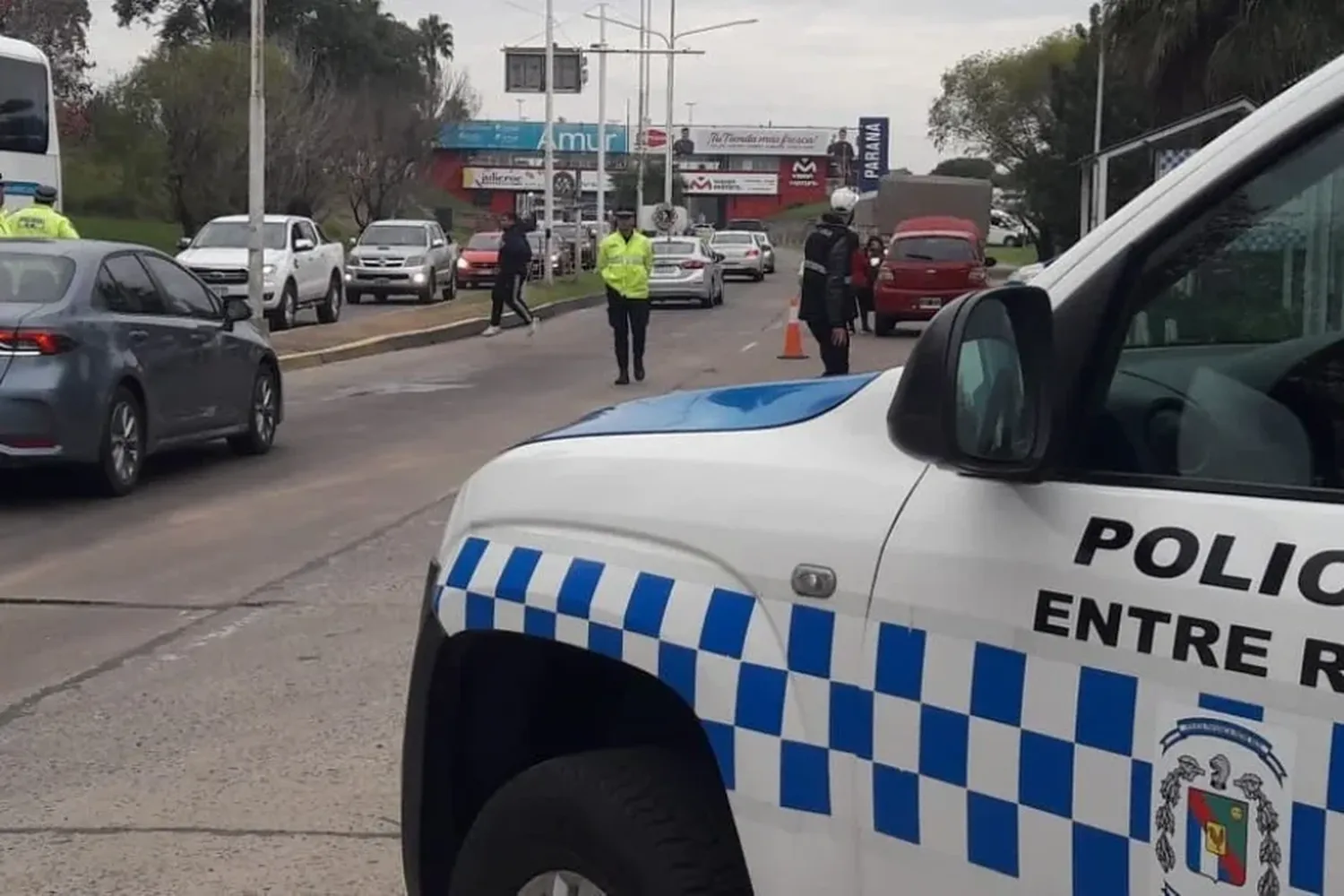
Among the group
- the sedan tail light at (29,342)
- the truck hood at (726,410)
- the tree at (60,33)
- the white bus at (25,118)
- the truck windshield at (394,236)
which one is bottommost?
the sedan tail light at (29,342)

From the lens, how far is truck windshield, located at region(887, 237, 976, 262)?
27.8m

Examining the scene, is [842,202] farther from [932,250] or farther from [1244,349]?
[1244,349]

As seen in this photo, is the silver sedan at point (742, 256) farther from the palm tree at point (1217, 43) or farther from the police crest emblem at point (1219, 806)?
the police crest emblem at point (1219, 806)

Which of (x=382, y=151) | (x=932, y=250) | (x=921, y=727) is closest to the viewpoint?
(x=921, y=727)

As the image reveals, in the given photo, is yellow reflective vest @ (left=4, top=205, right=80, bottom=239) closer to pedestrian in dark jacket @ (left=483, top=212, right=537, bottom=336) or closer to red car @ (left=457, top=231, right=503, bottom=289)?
pedestrian in dark jacket @ (left=483, top=212, right=537, bottom=336)

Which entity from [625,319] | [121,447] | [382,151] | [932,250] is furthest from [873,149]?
[121,447]

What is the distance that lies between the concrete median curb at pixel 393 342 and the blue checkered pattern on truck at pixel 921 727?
1845cm

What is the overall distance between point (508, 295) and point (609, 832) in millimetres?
24453

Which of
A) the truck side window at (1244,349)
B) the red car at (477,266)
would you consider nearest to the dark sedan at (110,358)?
the truck side window at (1244,349)

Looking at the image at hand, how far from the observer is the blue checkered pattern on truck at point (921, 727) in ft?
7.87

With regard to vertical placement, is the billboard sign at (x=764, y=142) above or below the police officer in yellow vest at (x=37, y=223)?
above

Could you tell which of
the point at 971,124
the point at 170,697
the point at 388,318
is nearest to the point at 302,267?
the point at 388,318

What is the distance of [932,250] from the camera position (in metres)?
27.9

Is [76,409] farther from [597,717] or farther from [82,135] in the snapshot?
[82,135]
